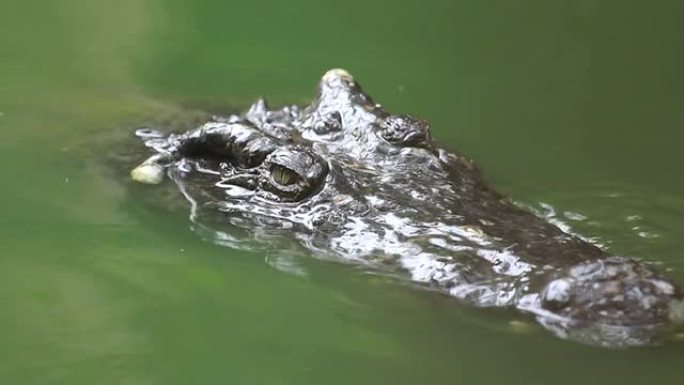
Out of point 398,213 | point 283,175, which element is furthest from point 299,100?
point 398,213

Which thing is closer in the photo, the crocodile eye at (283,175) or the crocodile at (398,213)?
the crocodile at (398,213)

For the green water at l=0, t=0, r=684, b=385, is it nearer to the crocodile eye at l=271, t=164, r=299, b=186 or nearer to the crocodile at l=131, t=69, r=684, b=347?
the crocodile at l=131, t=69, r=684, b=347

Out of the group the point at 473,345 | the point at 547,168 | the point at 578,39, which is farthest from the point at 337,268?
the point at 578,39

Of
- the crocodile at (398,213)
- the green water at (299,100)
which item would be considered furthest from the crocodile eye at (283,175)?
the green water at (299,100)

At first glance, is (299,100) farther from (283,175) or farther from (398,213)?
(398,213)

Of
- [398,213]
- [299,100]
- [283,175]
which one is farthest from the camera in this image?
[299,100]

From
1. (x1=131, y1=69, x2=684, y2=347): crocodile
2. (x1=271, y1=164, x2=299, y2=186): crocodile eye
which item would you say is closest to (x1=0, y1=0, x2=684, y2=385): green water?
(x1=131, y1=69, x2=684, y2=347): crocodile

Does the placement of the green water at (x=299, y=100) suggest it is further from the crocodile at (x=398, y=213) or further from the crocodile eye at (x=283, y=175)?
the crocodile eye at (x=283, y=175)
